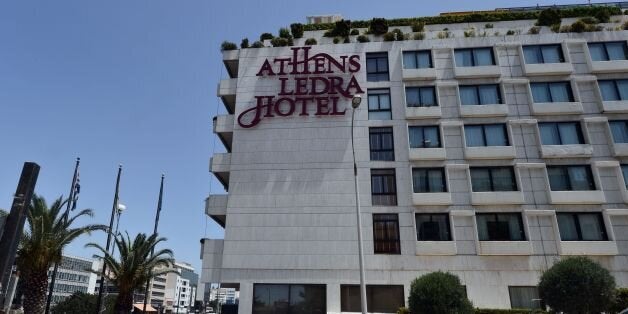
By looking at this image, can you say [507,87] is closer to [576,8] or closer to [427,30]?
[427,30]

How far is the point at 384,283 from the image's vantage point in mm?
28438

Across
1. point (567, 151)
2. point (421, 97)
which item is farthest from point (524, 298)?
point (421, 97)

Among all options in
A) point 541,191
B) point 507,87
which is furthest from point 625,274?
point 507,87

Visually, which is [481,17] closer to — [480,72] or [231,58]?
[480,72]

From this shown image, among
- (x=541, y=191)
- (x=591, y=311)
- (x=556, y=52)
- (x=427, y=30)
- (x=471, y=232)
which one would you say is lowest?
(x=591, y=311)

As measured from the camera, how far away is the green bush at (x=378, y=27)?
36.5 meters

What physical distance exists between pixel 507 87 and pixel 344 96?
13118mm

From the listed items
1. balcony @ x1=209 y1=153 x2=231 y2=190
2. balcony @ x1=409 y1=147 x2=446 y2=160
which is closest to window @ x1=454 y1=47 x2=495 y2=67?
balcony @ x1=409 y1=147 x2=446 y2=160

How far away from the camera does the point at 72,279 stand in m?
126

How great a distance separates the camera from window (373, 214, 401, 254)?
29500 mm

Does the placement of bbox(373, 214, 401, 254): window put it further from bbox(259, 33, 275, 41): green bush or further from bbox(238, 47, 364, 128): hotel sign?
bbox(259, 33, 275, 41): green bush

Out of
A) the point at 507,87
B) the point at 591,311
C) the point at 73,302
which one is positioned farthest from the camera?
the point at 73,302

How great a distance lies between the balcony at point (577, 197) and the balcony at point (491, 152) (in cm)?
394

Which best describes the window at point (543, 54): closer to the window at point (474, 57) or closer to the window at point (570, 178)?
the window at point (474, 57)
